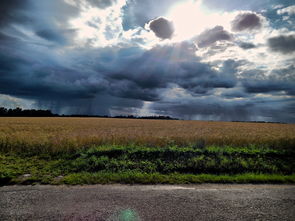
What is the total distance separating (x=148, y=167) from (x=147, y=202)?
354 cm

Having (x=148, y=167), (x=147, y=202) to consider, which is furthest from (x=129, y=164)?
(x=147, y=202)

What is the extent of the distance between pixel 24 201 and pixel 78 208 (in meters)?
1.79

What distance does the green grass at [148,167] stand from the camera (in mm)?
6895

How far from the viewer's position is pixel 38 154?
11266mm

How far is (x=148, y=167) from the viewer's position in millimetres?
8328

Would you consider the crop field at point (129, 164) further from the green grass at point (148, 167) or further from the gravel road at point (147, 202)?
the gravel road at point (147, 202)

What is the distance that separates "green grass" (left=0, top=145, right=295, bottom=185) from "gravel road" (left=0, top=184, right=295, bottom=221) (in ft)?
2.48

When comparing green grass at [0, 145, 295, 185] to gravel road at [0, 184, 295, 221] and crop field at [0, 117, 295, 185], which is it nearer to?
crop field at [0, 117, 295, 185]

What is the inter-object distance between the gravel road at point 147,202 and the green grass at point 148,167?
2.48 feet

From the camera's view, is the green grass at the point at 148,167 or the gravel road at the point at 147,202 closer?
the gravel road at the point at 147,202

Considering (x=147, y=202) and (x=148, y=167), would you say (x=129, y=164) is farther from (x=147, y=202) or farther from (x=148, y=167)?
(x=147, y=202)

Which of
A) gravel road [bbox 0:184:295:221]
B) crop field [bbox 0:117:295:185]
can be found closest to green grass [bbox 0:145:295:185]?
crop field [bbox 0:117:295:185]

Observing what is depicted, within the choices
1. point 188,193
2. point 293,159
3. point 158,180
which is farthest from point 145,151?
point 293,159

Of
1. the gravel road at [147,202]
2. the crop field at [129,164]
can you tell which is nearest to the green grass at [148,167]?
the crop field at [129,164]
